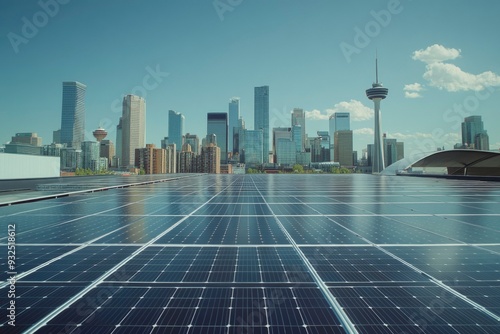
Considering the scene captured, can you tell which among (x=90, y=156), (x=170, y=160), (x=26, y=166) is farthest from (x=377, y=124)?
(x=90, y=156)

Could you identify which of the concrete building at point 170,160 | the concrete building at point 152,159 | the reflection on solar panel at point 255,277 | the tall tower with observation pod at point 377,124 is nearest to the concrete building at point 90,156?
the concrete building at point 152,159

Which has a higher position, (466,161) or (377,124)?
(377,124)

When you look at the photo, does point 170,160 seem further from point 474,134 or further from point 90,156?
point 474,134

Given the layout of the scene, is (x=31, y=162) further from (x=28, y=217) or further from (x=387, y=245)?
(x=387, y=245)

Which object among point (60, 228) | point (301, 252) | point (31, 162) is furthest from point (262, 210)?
point (31, 162)

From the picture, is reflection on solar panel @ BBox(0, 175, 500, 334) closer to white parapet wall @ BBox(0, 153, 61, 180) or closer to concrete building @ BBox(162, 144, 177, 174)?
white parapet wall @ BBox(0, 153, 61, 180)

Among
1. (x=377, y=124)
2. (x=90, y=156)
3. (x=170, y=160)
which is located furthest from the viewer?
(x=377, y=124)

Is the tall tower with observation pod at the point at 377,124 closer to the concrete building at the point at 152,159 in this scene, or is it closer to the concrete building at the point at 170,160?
the concrete building at the point at 170,160
